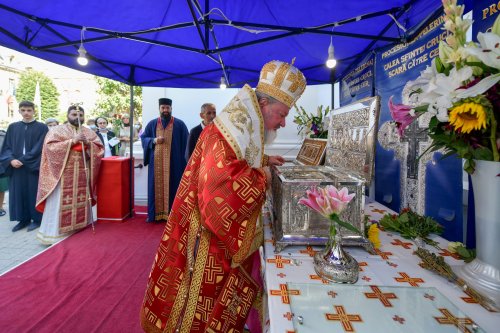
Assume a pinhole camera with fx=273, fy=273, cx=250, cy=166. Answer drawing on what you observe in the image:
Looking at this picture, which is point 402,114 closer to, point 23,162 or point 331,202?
point 331,202

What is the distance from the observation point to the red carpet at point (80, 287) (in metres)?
2.30

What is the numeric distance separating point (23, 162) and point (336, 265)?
5.79 metres

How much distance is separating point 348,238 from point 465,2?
1.38 meters

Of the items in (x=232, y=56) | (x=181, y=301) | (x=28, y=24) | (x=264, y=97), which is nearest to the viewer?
(x=181, y=301)

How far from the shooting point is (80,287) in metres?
2.85

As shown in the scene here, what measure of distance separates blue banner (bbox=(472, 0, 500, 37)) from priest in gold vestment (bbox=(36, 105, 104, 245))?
4.93m

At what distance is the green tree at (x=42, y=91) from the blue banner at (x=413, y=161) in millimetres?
31815

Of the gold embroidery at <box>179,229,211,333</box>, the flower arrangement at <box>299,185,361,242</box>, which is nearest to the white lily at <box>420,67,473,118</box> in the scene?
the flower arrangement at <box>299,185,361,242</box>

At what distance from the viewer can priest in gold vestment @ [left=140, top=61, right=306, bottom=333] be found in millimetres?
1240

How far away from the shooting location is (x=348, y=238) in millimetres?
1335

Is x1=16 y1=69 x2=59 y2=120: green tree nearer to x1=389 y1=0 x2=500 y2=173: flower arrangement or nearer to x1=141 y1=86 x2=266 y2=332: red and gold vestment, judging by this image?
x1=141 y1=86 x2=266 y2=332: red and gold vestment

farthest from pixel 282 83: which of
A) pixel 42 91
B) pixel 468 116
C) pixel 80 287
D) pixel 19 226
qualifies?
pixel 42 91

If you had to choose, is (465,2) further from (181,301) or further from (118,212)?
(118,212)

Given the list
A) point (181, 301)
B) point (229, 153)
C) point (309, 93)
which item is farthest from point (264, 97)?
point (309, 93)
